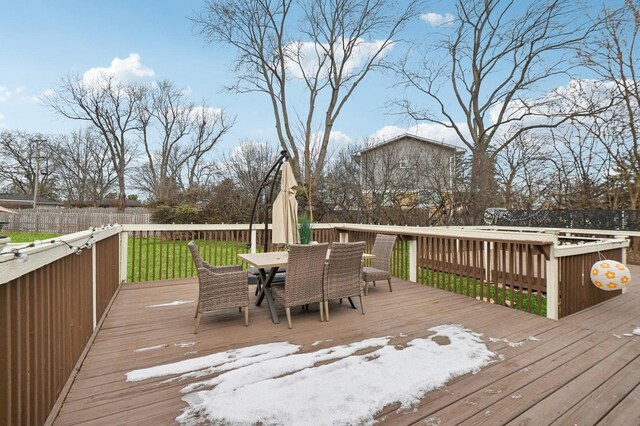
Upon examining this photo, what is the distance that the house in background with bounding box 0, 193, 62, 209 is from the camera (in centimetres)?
2458

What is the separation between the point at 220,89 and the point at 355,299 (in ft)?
35.6

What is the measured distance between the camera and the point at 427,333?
3.15 meters

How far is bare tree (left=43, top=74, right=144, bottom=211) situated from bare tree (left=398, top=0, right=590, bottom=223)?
698 inches

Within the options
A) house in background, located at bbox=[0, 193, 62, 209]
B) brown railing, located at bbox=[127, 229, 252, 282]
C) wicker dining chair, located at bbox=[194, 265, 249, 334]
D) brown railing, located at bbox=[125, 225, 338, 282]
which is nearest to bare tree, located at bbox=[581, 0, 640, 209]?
brown railing, located at bbox=[125, 225, 338, 282]

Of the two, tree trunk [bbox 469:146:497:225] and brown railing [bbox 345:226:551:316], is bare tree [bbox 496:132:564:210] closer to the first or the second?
tree trunk [bbox 469:146:497:225]

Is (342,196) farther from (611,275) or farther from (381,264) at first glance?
(611,275)

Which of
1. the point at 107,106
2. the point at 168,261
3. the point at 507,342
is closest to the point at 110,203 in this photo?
the point at 107,106

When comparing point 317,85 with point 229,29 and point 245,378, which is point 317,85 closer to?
point 229,29

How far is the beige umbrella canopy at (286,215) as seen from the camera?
432 centimetres

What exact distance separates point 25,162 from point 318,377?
34.2 metres

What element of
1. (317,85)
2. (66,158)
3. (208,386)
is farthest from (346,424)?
(66,158)

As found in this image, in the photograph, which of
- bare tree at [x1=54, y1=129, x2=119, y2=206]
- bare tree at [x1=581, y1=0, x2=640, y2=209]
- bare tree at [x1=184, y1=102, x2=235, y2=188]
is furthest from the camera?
bare tree at [x1=54, y1=129, x2=119, y2=206]

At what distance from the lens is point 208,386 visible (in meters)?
2.16

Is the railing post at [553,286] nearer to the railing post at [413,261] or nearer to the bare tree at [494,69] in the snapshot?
the railing post at [413,261]
